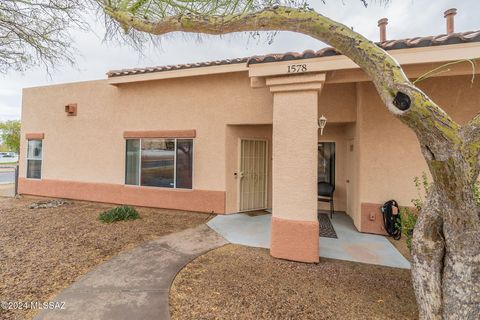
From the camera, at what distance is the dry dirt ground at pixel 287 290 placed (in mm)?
3145

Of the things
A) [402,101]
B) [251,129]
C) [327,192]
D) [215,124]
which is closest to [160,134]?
[215,124]

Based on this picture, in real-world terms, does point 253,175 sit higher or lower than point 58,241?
higher

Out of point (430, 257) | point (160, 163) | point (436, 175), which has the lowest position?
point (430, 257)

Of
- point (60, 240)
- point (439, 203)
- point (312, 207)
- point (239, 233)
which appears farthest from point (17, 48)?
point (439, 203)

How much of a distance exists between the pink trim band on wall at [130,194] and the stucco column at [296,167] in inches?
139

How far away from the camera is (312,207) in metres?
4.60

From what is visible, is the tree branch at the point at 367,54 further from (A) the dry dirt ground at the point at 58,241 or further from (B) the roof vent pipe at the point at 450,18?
(B) the roof vent pipe at the point at 450,18

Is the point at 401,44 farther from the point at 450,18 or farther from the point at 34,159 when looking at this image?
the point at 34,159

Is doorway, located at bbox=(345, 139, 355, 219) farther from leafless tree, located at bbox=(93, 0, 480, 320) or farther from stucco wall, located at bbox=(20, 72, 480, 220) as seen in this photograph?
leafless tree, located at bbox=(93, 0, 480, 320)

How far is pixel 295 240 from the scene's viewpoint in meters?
4.66

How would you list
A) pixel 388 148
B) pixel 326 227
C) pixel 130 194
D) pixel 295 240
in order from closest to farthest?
pixel 295 240
pixel 388 148
pixel 326 227
pixel 130 194

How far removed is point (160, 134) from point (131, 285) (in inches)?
225

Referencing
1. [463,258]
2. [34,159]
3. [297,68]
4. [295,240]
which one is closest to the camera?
[463,258]

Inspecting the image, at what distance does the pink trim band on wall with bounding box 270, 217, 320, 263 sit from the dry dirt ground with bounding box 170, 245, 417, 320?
177 mm
